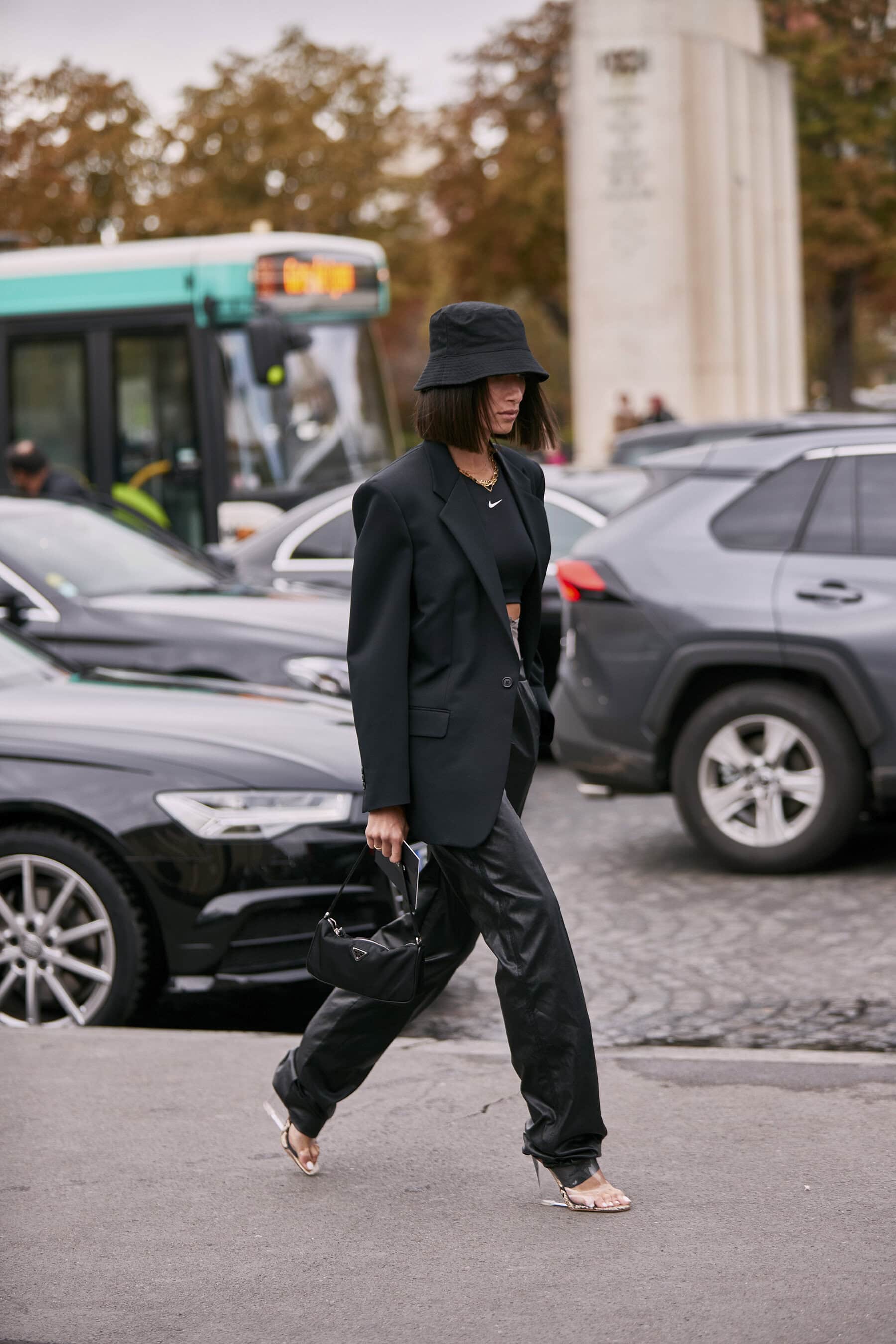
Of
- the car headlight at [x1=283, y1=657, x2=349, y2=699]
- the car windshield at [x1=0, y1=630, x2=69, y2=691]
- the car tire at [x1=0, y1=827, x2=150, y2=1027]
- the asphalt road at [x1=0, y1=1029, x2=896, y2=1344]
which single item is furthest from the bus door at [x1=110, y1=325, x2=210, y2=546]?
the asphalt road at [x1=0, y1=1029, x2=896, y2=1344]

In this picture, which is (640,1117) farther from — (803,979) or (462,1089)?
(803,979)

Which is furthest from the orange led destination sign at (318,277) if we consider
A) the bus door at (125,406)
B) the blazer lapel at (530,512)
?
the blazer lapel at (530,512)

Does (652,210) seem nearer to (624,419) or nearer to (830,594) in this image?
(624,419)

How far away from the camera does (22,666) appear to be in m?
6.50

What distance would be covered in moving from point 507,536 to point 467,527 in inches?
4.2

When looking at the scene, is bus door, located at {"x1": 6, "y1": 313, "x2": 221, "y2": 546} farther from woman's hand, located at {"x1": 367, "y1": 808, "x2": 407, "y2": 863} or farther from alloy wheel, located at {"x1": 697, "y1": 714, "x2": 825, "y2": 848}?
woman's hand, located at {"x1": 367, "y1": 808, "x2": 407, "y2": 863}

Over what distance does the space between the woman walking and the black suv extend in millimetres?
3611

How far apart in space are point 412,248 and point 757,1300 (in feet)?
150

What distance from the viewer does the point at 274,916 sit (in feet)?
17.5

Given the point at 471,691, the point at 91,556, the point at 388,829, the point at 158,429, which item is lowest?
the point at 388,829

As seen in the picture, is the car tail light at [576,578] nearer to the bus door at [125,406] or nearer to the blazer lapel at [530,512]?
the blazer lapel at [530,512]

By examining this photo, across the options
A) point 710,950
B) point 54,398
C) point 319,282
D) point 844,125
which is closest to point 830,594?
point 710,950

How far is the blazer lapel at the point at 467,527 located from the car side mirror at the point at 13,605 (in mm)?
4819

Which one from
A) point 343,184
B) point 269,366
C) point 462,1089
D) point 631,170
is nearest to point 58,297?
point 269,366
